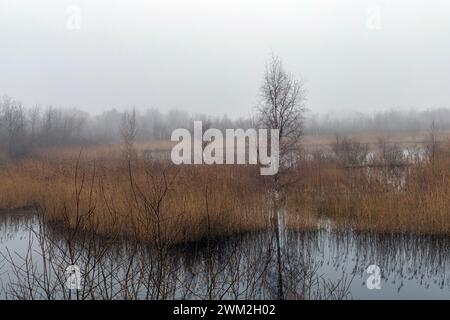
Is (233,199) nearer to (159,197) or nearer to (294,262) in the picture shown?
Answer: (294,262)

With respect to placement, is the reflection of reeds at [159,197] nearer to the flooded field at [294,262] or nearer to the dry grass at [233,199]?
the dry grass at [233,199]

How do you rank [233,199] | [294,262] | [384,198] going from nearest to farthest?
[294,262], [384,198], [233,199]

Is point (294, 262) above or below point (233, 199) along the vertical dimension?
below

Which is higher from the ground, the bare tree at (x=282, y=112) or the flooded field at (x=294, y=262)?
the bare tree at (x=282, y=112)

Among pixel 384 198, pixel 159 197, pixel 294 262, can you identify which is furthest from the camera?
pixel 384 198

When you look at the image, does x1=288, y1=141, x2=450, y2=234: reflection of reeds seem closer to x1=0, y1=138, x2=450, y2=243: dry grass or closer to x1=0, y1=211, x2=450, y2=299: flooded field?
x1=0, y1=138, x2=450, y2=243: dry grass

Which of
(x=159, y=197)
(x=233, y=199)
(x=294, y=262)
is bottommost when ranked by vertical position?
(x=294, y=262)

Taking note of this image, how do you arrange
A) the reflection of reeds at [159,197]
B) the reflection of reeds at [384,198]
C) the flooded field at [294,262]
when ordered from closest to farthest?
the flooded field at [294,262], the reflection of reeds at [159,197], the reflection of reeds at [384,198]

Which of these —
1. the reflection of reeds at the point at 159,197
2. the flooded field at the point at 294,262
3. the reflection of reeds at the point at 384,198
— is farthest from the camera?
the reflection of reeds at the point at 384,198

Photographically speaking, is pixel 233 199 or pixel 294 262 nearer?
pixel 294 262

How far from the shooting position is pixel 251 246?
243 inches

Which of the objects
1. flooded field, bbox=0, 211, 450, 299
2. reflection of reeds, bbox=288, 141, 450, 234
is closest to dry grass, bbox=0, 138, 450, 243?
reflection of reeds, bbox=288, 141, 450, 234

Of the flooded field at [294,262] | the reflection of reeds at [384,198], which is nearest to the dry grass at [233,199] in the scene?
the reflection of reeds at [384,198]

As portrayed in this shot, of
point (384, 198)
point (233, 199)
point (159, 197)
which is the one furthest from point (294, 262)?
point (384, 198)
